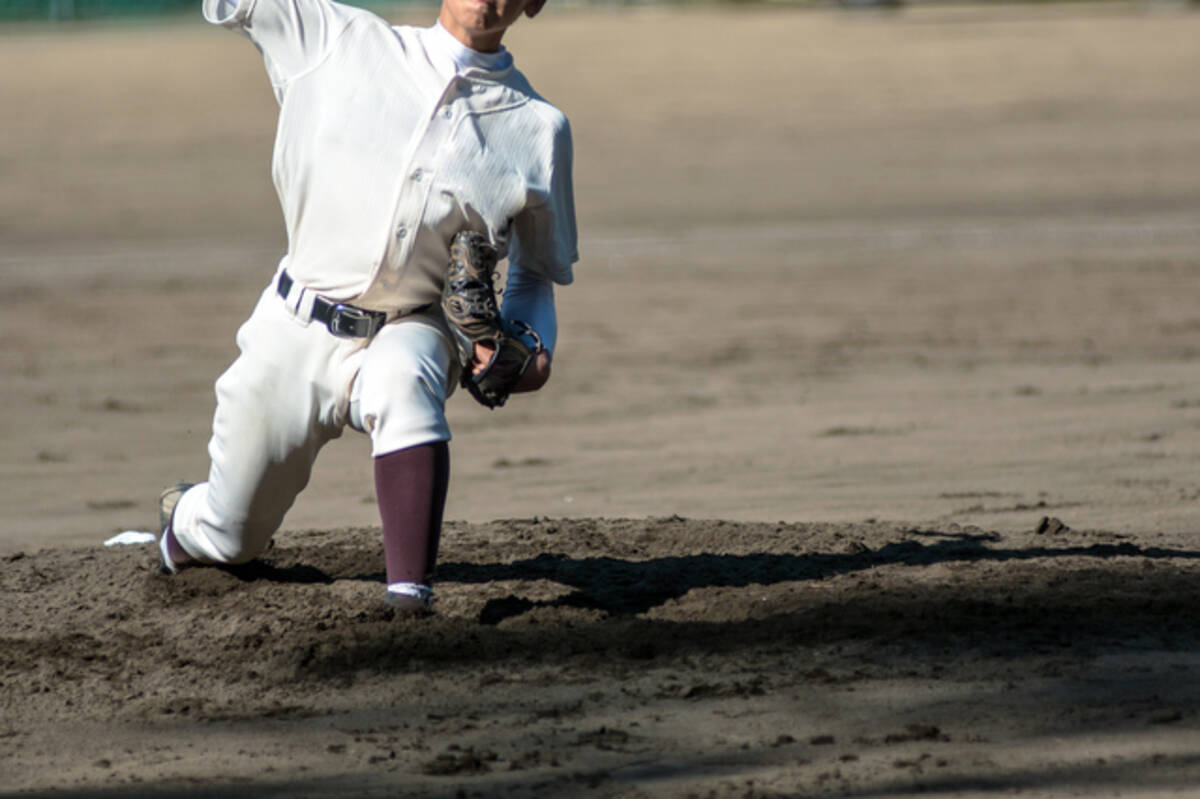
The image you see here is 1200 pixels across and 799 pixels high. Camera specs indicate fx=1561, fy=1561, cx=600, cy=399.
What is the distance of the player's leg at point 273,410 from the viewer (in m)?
4.09

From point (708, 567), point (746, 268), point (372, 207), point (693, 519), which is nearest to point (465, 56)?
point (372, 207)

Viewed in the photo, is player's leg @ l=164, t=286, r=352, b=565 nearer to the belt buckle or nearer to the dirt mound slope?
the belt buckle

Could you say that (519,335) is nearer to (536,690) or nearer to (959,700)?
(536,690)

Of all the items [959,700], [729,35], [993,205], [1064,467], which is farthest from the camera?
[729,35]

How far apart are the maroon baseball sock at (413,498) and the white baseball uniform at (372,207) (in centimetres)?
4

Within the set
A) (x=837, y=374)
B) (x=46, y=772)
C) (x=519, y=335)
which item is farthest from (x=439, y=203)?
(x=837, y=374)

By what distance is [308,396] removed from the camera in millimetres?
4094

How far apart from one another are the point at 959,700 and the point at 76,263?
12.6 meters

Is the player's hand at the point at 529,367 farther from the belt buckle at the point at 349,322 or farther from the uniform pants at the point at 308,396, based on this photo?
the belt buckle at the point at 349,322

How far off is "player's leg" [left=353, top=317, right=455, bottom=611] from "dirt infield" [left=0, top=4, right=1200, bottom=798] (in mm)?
224

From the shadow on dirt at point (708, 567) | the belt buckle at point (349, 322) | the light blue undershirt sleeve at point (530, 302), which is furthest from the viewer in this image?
the shadow on dirt at point (708, 567)

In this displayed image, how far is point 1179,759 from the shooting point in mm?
3264

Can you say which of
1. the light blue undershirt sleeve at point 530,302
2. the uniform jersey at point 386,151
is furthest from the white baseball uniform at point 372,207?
the light blue undershirt sleeve at point 530,302

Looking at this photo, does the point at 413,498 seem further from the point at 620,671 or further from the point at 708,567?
the point at 708,567
